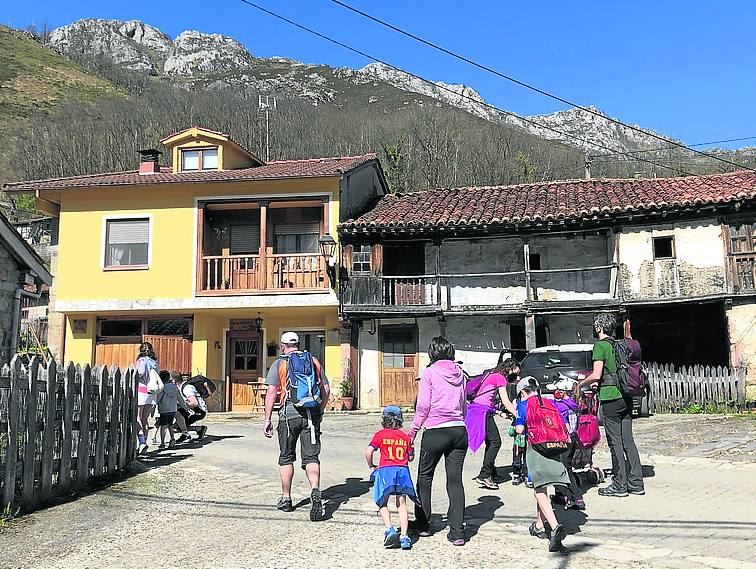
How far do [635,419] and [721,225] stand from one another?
5.96 meters

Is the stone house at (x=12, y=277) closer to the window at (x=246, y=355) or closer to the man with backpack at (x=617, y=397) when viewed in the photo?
the man with backpack at (x=617, y=397)

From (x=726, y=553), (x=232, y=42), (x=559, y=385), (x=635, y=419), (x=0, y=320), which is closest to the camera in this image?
(x=726, y=553)

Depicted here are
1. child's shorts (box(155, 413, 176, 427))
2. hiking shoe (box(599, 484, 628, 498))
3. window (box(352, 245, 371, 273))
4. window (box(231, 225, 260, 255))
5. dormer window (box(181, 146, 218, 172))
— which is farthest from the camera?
dormer window (box(181, 146, 218, 172))

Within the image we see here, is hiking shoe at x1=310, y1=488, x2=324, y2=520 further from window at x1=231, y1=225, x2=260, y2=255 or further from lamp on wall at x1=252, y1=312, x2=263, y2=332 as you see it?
window at x1=231, y1=225, x2=260, y2=255

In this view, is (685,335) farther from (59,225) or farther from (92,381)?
(59,225)

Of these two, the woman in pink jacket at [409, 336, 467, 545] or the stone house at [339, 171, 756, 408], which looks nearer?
the woman in pink jacket at [409, 336, 467, 545]

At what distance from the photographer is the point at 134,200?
806 inches

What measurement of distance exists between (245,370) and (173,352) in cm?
230

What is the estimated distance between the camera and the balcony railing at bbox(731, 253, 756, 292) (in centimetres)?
1756

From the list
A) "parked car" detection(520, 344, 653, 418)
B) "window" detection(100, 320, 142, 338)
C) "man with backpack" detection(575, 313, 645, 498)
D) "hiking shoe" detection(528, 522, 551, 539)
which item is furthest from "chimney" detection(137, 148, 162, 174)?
"hiking shoe" detection(528, 522, 551, 539)

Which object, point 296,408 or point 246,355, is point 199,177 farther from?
point 296,408

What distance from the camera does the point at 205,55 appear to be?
138000 millimetres

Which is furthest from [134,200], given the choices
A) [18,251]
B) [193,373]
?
[18,251]

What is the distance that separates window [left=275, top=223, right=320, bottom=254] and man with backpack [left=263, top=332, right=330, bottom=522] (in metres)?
13.8
